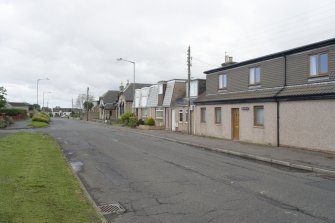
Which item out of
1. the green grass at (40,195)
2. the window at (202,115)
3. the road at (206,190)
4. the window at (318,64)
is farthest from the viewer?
the window at (202,115)

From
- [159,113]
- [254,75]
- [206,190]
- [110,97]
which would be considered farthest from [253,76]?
[110,97]

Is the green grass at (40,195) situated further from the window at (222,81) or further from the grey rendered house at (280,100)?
the window at (222,81)

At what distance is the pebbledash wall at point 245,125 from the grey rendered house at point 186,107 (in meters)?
2.53

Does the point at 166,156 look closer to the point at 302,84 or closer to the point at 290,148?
the point at 290,148

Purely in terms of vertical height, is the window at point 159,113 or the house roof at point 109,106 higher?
the house roof at point 109,106

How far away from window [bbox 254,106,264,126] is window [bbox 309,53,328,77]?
4265 millimetres

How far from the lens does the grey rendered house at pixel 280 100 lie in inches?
760

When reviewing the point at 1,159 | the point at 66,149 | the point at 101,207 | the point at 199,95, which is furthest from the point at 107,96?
the point at 101,207

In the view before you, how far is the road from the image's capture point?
7645 mm

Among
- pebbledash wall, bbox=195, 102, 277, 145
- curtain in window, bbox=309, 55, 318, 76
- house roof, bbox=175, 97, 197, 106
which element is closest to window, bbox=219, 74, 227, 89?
pebbledash wall, bbox=195, 102, 277, 145

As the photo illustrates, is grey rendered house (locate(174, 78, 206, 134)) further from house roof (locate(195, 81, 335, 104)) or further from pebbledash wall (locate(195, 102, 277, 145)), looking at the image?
house roof (locate(195, 81, 335, 104))

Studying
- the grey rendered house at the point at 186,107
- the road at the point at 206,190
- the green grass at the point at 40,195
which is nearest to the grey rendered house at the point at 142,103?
the grey rendered house at the point at 186,107

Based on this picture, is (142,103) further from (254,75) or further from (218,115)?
(254,75)

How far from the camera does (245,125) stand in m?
25.6
